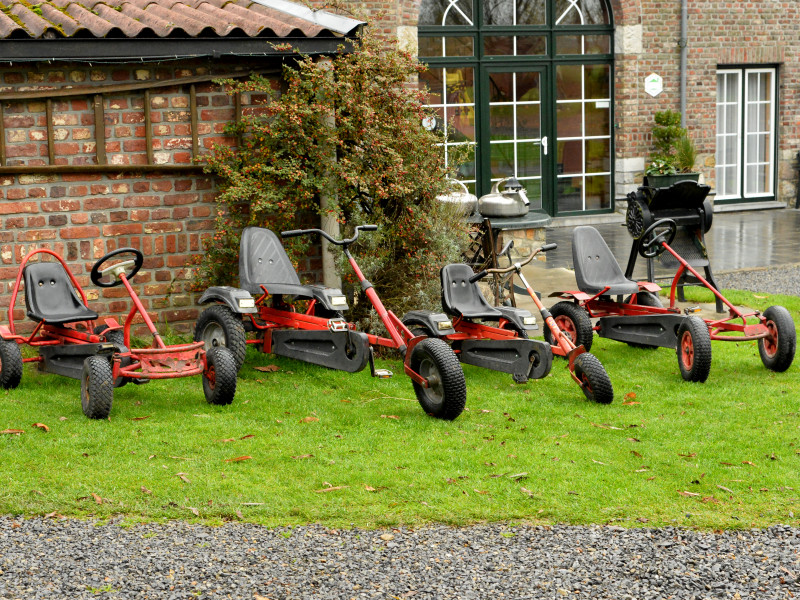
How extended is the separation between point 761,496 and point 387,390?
8.70ft

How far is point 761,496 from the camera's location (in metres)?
4.38

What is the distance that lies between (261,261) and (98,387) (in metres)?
1.77

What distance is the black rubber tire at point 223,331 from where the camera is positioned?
6.48m

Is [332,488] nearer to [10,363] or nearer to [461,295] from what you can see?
[461,295]

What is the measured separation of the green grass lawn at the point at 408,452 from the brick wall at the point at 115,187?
1.02 metres

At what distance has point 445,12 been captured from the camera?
14664 mm

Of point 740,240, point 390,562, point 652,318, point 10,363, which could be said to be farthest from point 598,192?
point 390,562

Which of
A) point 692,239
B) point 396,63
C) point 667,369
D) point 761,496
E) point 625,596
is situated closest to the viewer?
point 625,596

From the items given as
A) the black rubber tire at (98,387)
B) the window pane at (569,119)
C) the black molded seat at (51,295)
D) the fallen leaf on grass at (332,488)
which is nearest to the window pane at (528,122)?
the window pane at (569,119)

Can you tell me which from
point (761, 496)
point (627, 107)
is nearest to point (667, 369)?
point (761, 496)

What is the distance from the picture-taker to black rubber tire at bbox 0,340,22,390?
20.3 ft

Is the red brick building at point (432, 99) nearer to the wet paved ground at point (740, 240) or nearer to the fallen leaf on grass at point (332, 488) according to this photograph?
the wet paved ground at point (740, 240)

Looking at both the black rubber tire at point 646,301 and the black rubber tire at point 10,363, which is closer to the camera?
the black rubber tire at point 10,363

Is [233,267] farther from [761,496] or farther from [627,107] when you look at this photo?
[627,107]
